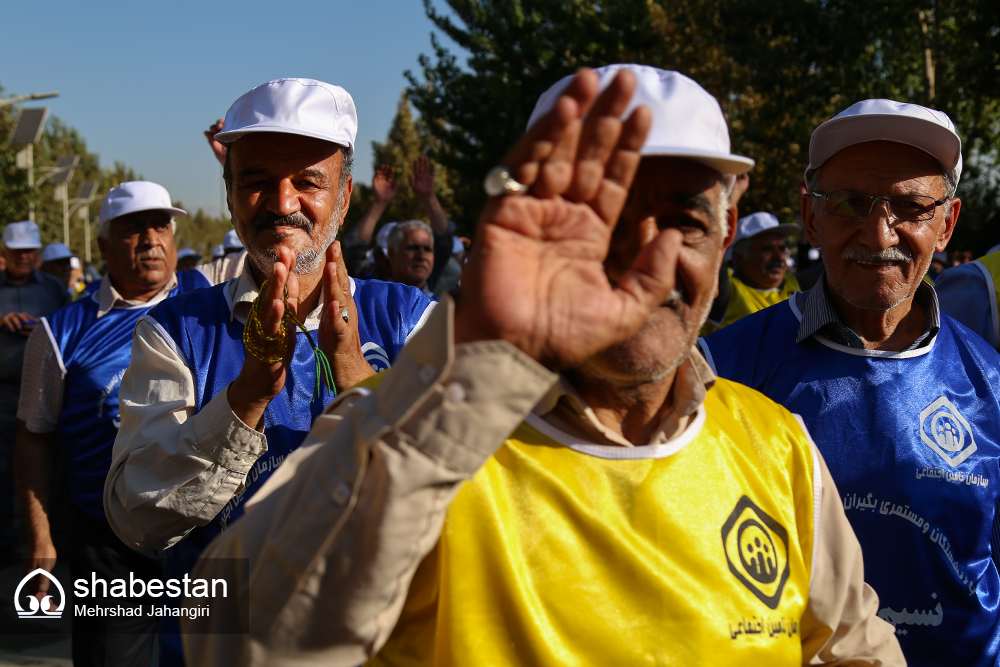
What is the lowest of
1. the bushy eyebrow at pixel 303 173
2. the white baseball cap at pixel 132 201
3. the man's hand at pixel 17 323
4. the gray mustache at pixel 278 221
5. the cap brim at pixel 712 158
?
the man's hand at pixel 17 323

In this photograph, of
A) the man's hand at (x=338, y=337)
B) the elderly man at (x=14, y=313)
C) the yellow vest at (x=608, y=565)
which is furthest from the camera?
the elderly man at (x=14, y=313)

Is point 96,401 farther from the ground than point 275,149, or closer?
closer

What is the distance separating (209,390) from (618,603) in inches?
55.3

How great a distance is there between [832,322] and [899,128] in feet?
2.06

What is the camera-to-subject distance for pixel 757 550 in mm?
1739

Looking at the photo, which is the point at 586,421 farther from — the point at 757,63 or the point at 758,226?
the point at 757,63

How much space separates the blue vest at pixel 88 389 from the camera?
13.1ft

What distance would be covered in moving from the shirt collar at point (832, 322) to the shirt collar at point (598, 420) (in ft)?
3.39

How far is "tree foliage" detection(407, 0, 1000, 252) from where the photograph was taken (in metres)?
15.9

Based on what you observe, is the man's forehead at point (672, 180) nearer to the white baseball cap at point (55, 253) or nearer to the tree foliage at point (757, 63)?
the white baseball cap at point (55, 253)

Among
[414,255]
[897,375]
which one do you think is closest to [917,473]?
[897,375]

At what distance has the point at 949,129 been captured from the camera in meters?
2.69

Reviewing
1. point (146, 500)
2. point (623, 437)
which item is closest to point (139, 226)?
point (146, 500)

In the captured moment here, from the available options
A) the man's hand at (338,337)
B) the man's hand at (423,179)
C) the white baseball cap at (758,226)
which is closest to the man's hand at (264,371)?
the man's hand at (338,337)
